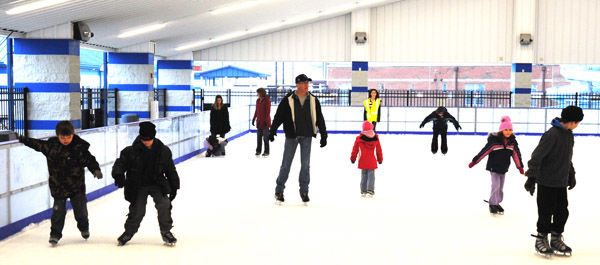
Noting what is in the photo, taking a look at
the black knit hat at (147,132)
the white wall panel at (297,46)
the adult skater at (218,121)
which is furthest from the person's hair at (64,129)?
the white wall panel at (297,46)

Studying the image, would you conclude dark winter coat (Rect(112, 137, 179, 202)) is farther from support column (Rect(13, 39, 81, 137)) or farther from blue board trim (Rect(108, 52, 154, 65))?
blue board trim (Rect(108, 52, 154, 65))

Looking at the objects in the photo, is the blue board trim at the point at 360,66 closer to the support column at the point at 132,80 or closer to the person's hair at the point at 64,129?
the support column at the point at 132,80

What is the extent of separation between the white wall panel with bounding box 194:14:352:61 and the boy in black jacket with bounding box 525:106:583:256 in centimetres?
2685

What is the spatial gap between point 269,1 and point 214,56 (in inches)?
462

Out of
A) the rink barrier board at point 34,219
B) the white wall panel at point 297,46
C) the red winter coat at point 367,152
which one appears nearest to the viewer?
the rink barrier board at point 34,219

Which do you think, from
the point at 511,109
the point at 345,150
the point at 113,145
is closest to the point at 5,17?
the point at 113,145

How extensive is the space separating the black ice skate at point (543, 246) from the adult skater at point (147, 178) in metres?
3.21

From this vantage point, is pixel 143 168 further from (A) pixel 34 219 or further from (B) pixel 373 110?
(B) pixel 373 110

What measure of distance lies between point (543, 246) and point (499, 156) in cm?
237

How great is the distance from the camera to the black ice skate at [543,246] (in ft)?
20.4

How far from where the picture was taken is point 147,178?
6539 mm

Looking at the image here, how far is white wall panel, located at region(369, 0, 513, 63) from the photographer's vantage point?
32.3 metres

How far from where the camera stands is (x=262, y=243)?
267 inches

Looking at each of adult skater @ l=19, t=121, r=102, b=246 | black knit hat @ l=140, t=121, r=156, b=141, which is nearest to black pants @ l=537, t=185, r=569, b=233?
black knit hat @ l=140, t=121, r=156, b=141
